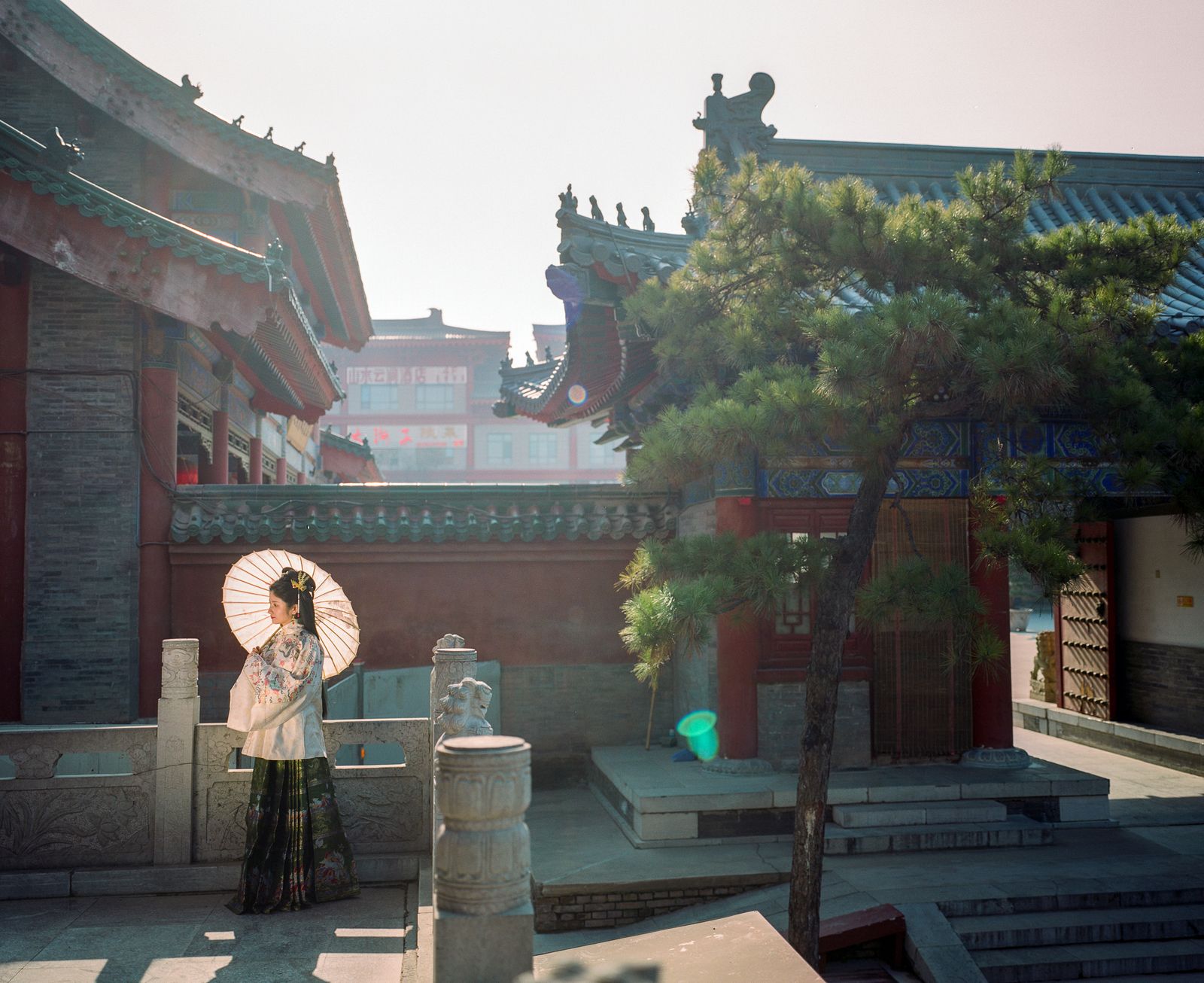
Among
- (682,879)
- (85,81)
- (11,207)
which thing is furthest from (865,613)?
(85,81)

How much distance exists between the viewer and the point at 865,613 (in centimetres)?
595

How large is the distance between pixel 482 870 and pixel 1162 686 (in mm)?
10140

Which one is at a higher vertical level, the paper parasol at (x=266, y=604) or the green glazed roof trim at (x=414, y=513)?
the green glazed roof trim at (x=414, y=513)

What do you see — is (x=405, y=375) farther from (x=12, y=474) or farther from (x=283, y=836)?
(x=283, y=836)

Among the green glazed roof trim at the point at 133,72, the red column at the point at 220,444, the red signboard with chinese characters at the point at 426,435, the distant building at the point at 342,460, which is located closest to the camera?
the green glazed roof trim at the point at 133,72

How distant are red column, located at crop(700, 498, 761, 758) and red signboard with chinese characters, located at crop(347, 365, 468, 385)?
34066mm

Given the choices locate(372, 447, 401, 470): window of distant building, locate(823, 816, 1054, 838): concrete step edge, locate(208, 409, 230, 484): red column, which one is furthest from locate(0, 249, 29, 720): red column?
locate(372, 447, 401, 470): window of distant building

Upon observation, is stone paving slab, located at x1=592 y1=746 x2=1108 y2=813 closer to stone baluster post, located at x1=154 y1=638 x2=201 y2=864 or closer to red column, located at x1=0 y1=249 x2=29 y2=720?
stone baluster post, located at x1=154 y1=638 x2=201 y2=864

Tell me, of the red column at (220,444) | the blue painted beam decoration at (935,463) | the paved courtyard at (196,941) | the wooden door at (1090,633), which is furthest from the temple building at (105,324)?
the wooden door at (1090,633)

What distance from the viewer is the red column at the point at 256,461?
1395 centimetres

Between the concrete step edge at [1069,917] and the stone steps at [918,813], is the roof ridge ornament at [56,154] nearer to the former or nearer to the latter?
the stone steps at [918,813]

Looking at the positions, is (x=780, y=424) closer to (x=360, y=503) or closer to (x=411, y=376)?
(x=360, y=503)

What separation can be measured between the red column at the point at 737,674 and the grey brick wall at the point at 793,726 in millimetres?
102

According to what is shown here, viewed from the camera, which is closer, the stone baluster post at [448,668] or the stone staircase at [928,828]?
the stone baluster post at [448,668]
